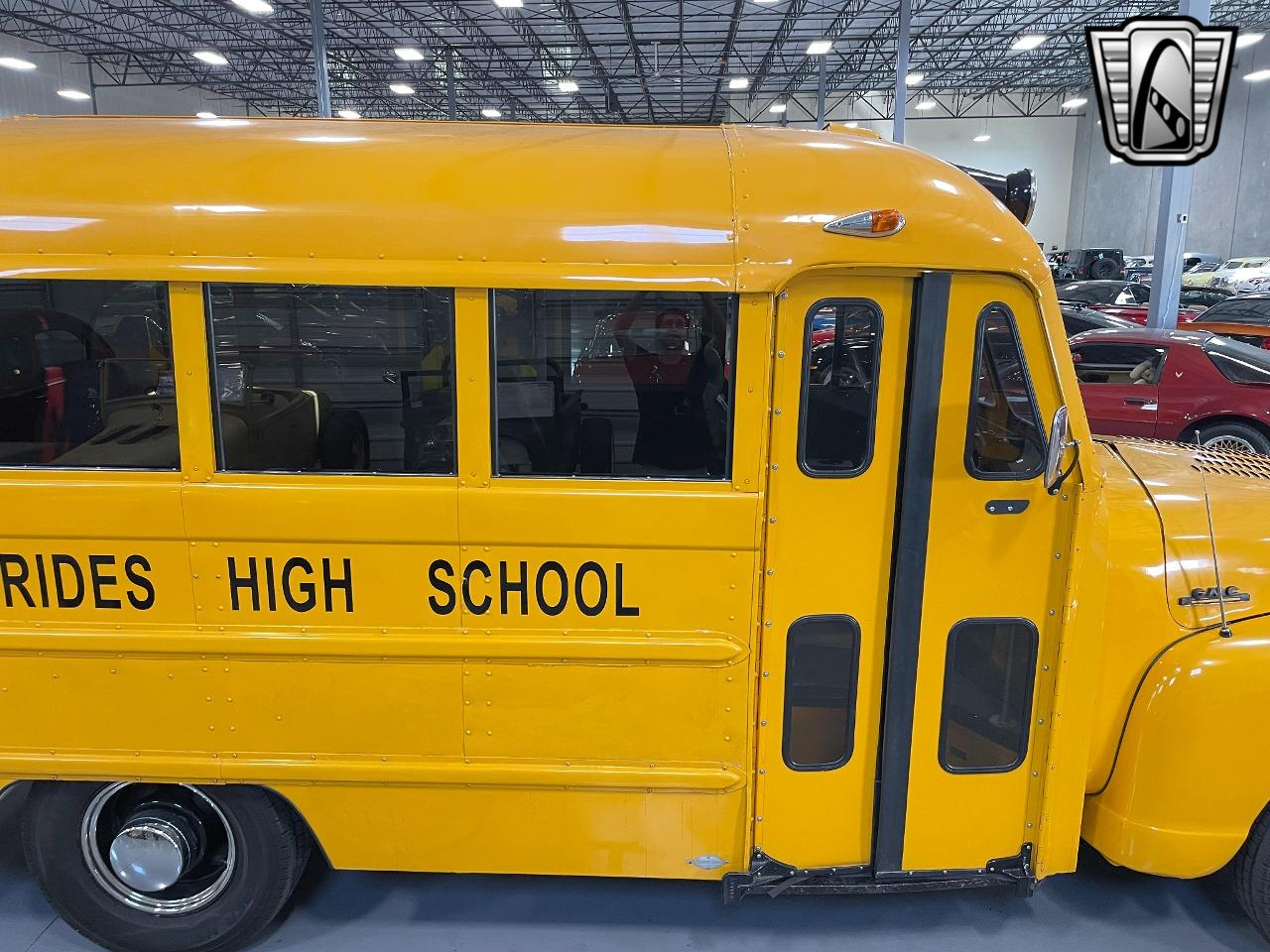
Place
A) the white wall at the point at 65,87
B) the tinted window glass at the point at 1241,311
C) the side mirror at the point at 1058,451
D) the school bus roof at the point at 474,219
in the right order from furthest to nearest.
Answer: the white wall at the point at 65,87 → the tinted window glass at the point at 1241,311 → the school bus roof at the point at 474,219 → the side mirror at the point at 1058,451

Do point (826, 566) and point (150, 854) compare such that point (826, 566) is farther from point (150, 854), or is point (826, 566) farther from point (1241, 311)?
point (1241, 311)

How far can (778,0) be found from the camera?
21.0 metres

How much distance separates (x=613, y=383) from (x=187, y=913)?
91.9 inches

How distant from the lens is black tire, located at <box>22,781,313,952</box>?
2.89 meters

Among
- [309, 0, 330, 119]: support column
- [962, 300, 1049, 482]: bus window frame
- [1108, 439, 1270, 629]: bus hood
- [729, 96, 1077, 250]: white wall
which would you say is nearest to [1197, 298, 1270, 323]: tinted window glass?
[1108, 439, 1270, 629]: bus hood

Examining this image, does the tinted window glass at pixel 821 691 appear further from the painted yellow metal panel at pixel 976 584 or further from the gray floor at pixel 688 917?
the gray floor at pixel 688 917

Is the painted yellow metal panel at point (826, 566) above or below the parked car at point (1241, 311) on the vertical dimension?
below

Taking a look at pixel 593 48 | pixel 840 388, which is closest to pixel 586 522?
pixel 840 388

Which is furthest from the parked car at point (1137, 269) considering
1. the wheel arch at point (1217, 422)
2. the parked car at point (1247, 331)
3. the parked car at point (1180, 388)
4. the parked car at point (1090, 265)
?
the wheel arch at point (1217, 422)

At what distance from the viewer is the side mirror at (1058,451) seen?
2299 mm

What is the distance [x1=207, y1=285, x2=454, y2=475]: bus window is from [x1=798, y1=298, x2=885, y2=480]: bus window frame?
3.29 feet

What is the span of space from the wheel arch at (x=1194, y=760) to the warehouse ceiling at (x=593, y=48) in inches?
716

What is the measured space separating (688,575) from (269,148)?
1781mm

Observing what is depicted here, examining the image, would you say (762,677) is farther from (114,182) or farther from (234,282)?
(114,182)
